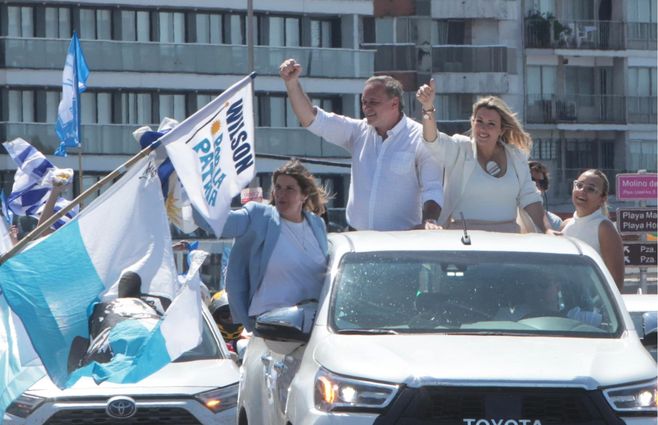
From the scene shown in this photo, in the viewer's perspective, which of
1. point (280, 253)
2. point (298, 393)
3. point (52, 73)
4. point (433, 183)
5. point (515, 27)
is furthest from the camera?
point (515, 27)

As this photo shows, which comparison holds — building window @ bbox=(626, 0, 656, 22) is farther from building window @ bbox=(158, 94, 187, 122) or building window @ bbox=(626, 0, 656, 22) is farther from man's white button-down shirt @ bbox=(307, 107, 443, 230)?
man's white button-down shirt @ bbox=(307, 107, 443, 230)

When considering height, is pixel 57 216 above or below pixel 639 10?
below

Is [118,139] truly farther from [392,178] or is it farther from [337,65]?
[392,178]

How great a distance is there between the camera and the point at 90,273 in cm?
1041

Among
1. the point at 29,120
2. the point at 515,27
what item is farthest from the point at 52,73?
the point at 515,27

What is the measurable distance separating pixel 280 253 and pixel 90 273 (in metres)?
1.12

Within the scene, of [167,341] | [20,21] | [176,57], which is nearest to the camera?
[167,341]

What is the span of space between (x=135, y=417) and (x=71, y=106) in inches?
874

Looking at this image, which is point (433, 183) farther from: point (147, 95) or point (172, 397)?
point (147, 95)

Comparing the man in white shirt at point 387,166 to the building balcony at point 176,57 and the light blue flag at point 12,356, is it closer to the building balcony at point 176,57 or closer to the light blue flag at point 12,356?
the light blue flag at point 12,356

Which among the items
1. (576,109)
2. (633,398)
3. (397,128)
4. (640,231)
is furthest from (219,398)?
(576,109)

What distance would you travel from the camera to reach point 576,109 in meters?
71.6

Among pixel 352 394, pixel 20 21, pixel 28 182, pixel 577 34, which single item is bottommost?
pixel 352 394

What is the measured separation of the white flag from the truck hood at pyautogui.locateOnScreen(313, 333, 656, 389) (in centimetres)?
197
